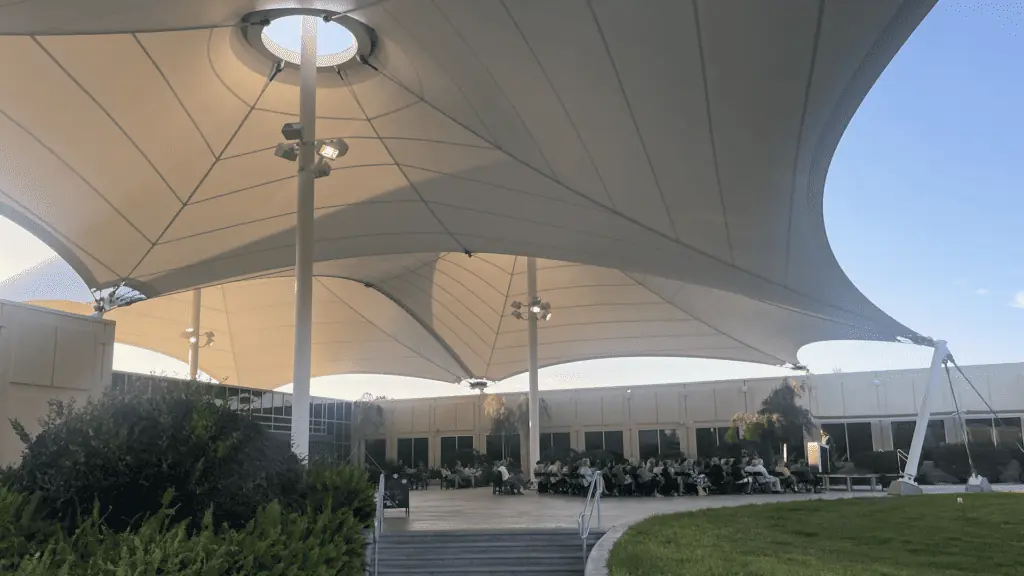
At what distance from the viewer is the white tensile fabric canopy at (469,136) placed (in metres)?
9.82

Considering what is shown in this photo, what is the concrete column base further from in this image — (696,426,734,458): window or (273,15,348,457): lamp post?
(273,15,348,457): lamp post

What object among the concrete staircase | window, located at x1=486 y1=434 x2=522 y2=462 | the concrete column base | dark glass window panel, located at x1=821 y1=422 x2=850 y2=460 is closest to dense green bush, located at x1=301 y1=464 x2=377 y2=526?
the concrete staircase

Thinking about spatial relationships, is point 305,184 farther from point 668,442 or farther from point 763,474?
point 668,442

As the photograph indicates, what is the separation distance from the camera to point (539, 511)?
16344 mm

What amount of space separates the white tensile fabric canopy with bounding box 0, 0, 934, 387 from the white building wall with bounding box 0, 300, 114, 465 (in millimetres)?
3918

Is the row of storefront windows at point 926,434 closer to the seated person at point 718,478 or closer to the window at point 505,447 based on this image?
the seated person at point 718,478

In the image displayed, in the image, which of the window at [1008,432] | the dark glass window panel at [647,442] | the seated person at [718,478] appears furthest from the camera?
the dark glass window panel at [647,442]

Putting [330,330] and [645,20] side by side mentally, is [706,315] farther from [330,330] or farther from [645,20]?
[645,20]

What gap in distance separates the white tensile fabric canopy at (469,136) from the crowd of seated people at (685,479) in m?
4.75

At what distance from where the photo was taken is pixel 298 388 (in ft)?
44.9

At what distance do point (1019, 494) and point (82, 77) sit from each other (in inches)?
863

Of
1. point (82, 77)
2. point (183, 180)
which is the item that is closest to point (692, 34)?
point (82, 77)

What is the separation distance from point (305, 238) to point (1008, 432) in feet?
96.5

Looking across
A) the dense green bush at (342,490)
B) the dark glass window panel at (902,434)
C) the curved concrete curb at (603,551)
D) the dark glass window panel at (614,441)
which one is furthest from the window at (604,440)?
the dense green bush at (342,490)
